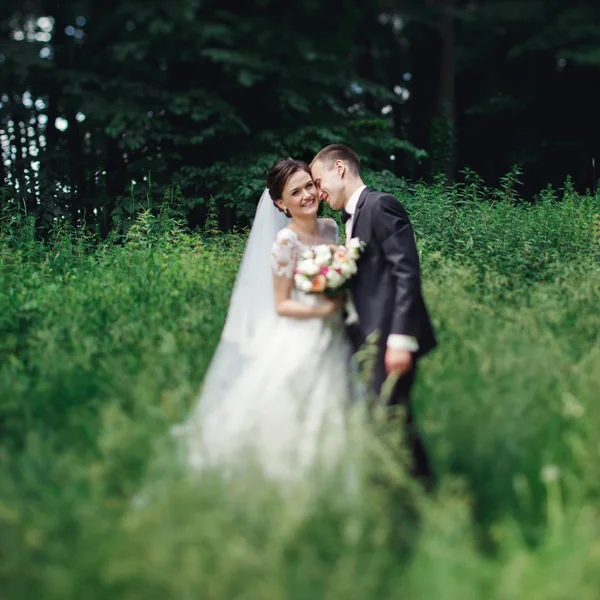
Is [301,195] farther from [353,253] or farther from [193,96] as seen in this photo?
[193,96]

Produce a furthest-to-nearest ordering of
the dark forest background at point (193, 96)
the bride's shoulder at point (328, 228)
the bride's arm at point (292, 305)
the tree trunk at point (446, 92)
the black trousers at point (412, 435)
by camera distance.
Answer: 1. the tree trunk at point (446, 92)
2. the dark forest background at point (193, 96)
3. the bride's shoulder at point (328, 228)
4. the bride's arm at point (292, 305)
5. the black trousers at point (412, 435)

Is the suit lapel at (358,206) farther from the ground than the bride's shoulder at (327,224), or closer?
farther from the ground

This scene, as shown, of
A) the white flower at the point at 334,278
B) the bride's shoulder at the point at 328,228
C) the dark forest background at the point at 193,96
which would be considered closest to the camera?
the white flower at the point at 334,278

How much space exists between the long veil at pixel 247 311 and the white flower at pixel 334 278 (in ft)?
1.52

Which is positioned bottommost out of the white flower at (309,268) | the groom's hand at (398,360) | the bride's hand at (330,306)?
the groom's hand at (398,360)

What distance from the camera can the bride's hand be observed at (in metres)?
3.73

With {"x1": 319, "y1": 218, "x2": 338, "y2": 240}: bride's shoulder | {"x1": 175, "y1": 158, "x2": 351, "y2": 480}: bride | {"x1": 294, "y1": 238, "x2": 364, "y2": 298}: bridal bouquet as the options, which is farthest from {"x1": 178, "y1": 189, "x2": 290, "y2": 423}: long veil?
{"x1": 294, "y1": 238, "x2": 364, "y2": 298}: bridal bouquet

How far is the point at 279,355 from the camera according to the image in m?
3.70

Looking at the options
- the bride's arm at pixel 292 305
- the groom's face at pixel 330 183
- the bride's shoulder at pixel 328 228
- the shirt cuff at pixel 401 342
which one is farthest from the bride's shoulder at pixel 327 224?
the shirt cuff at pixel 401 342

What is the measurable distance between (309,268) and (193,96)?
6652 millimetres

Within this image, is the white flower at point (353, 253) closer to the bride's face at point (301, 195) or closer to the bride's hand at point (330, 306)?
the bride's hand at point (330, 306)

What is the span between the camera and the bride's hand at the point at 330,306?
3.73 metres

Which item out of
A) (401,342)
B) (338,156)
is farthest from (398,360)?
(338,156)

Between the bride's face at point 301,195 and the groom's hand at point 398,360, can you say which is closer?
the groom's hand at point 398,360
